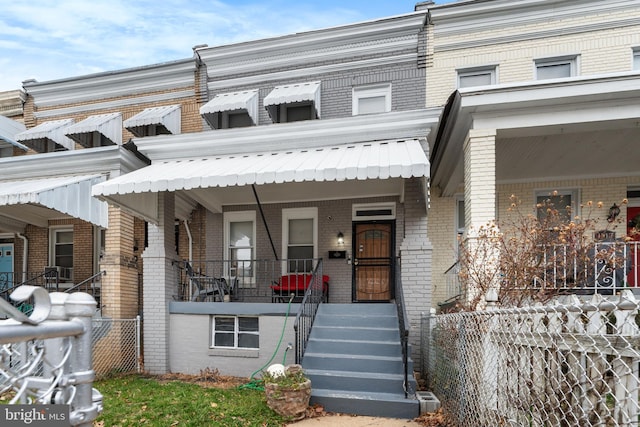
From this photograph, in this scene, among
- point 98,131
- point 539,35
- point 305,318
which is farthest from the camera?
point 98,131

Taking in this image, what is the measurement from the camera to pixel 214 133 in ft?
25.6

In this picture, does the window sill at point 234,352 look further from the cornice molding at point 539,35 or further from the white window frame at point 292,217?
the cornice molding at point 539,35

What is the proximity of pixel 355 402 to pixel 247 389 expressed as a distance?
6.94 ft

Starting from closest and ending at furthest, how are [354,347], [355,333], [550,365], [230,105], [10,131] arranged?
[550,365] < [354,347] < [355,333] < [230,105] < [10,131]

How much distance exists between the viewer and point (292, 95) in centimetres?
936

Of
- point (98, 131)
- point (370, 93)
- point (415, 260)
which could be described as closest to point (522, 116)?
point (415, 260)

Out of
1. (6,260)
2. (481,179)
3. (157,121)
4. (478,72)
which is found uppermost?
(478,72)

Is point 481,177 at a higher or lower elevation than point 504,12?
lower

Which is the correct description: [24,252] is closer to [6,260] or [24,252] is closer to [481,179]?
[6,260]

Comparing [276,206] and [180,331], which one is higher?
[276,206]

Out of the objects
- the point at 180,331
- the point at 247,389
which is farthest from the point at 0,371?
the point at 180,331

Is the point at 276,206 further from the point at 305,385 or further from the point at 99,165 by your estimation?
the point at 305,385

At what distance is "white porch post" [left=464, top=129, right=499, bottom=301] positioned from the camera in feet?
19.9

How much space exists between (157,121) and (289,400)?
27.1 feet
